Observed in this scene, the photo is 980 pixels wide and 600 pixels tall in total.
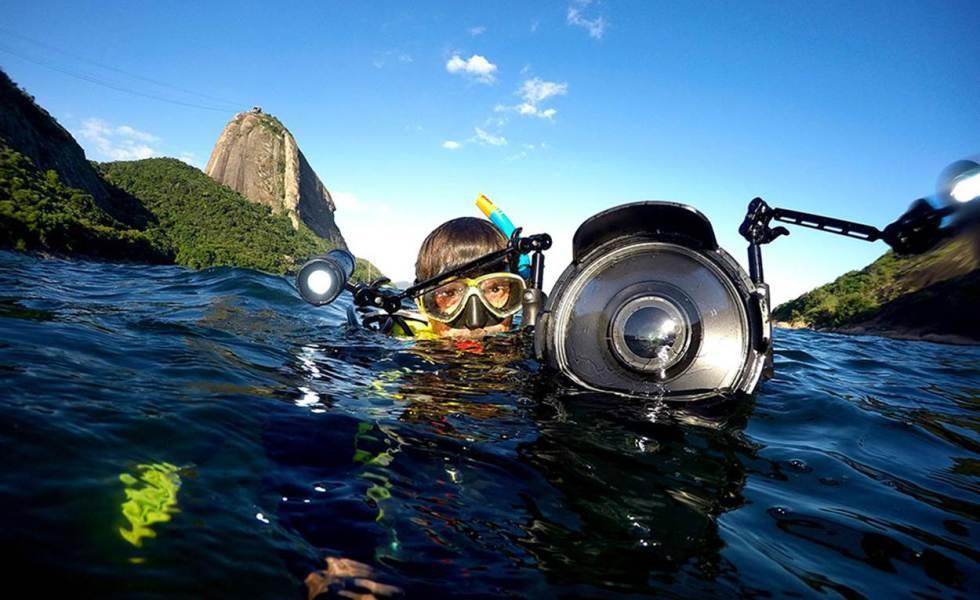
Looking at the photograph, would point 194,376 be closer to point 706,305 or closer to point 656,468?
point 656,468

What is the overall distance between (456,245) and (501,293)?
605 mm

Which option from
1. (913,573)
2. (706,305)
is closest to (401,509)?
(913,573)

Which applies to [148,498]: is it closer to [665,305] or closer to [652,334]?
[652,334]

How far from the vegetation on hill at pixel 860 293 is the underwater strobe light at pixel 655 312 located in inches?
851

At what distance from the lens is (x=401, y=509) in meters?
1.37

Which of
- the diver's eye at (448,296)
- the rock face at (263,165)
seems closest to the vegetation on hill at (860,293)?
the diver's eye at (448,296)

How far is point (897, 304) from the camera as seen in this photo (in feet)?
64.3

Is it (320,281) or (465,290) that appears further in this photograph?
(465,290)

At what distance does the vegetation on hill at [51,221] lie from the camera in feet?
71.6

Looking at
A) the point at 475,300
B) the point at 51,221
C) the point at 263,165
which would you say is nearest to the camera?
the point at 475,300

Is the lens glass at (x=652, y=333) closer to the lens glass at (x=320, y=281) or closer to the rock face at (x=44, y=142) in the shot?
the lens glass at (x=320, y=281)

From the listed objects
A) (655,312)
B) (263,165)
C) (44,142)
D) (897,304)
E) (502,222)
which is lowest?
(655,312)

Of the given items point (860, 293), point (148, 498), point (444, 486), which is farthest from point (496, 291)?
point (860, 293)

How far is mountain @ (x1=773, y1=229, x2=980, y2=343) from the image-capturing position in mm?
15289
